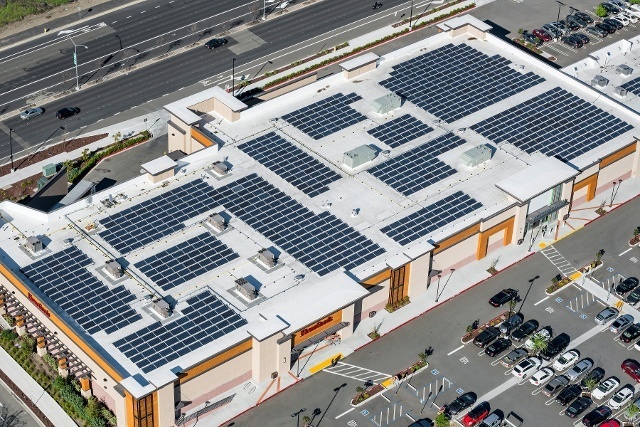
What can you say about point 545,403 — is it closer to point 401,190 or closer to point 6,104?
point 401,190

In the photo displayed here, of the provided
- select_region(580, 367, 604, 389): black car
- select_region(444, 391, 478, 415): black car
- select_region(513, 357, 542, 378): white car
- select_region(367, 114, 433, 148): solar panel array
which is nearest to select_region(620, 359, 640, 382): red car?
select_region(580, 367, 604, 389): black car

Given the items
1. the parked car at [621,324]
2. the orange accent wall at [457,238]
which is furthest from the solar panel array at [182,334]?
the parked car at [621,324]

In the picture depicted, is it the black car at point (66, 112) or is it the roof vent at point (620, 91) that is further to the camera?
the black car at point (66, 112)

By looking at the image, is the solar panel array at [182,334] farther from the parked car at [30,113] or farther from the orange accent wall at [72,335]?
the parked car at [30,113]

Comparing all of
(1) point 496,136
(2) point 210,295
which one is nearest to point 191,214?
(2) point 210,295

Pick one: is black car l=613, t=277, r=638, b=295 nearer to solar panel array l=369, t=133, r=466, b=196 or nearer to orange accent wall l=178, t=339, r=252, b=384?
solar panel array l=369, t=133, r=466, b=196

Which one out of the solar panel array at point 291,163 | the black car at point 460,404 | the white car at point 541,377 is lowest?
the black car at point 460,404
